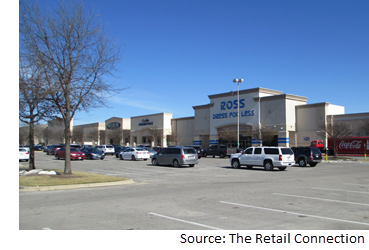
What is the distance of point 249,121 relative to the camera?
192 feet

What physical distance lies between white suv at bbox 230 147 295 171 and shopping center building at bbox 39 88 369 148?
945 inches

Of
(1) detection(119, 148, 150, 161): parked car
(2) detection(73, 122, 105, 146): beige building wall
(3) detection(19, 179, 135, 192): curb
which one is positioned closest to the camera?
(3) detection(19, 179, 135, 192): curb

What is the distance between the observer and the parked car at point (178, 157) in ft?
84.4

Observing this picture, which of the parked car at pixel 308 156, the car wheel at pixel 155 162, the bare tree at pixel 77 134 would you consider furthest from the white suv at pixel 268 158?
the bare tree at pixel 77 134

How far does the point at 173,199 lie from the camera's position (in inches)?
422

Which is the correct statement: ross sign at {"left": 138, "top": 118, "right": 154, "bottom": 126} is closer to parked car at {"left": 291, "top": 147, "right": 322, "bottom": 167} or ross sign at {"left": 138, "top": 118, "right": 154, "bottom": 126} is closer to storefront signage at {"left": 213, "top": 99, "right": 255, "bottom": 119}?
storefront signage at {"left": 213, "top": 99, "right": 255, "bottom": 119}

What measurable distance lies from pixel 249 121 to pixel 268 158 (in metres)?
35.3

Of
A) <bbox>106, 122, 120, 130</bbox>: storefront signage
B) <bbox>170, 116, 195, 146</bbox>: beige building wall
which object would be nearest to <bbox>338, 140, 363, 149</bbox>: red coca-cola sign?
<bbox>170, 116, 195, 146</bbox>: beige building wall

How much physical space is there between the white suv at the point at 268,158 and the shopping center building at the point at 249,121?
24.0 m

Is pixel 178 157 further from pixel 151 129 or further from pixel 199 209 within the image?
pixel 151 129

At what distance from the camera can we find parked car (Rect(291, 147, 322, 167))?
28344mm

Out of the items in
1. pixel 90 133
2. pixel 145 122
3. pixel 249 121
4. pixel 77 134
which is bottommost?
pixel 77 134

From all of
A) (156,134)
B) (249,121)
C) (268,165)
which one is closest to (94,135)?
(156,134)

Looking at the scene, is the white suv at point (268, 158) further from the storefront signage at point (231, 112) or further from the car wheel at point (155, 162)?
the storefront signage at point (231, 112)
